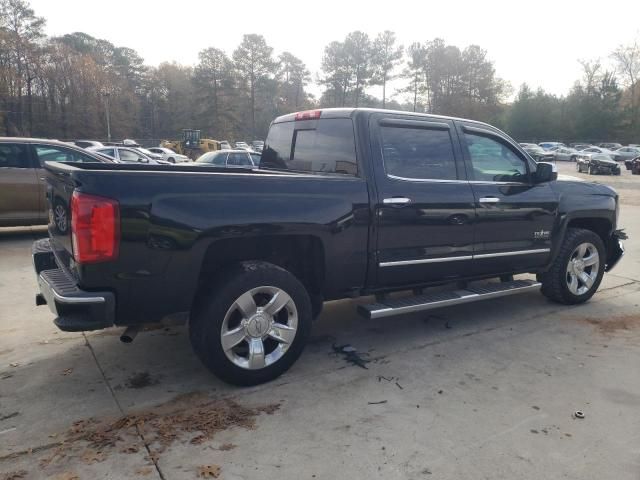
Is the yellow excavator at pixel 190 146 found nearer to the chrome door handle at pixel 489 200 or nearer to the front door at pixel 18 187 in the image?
the front door at pixel 18 187

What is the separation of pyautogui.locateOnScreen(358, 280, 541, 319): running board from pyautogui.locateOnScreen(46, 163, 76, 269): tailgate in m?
2.16

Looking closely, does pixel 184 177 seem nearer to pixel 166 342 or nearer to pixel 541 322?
pixel 166 342

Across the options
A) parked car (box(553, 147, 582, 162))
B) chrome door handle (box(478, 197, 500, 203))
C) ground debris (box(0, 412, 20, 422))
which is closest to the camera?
ground debris (box(0, 412, 20, 422))

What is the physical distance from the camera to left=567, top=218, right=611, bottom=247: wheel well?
17.7 feet

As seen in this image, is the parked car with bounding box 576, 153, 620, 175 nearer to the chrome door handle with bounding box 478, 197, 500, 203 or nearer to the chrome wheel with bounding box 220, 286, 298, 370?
the chrome door handle with bounding box 478, 197, 500, 203

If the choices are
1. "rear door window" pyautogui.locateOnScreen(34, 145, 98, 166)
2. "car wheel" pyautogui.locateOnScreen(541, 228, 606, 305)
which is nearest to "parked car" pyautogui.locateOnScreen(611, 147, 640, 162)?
"car wheel" pyautogui.locateOnScreen(541, 228, 606, 305)

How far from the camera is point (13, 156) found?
27.0 feet

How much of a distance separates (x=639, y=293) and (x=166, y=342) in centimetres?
550

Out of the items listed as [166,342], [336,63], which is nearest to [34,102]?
[336,63]

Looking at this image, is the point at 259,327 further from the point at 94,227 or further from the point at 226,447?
the point at 94,227

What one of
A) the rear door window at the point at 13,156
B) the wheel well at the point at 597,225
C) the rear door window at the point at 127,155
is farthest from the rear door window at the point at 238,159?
the wheel well at the point at 597,225

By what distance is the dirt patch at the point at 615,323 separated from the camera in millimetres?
4715

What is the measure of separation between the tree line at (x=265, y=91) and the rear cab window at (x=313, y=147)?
64186mm

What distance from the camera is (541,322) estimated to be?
→ 16.0 ft
